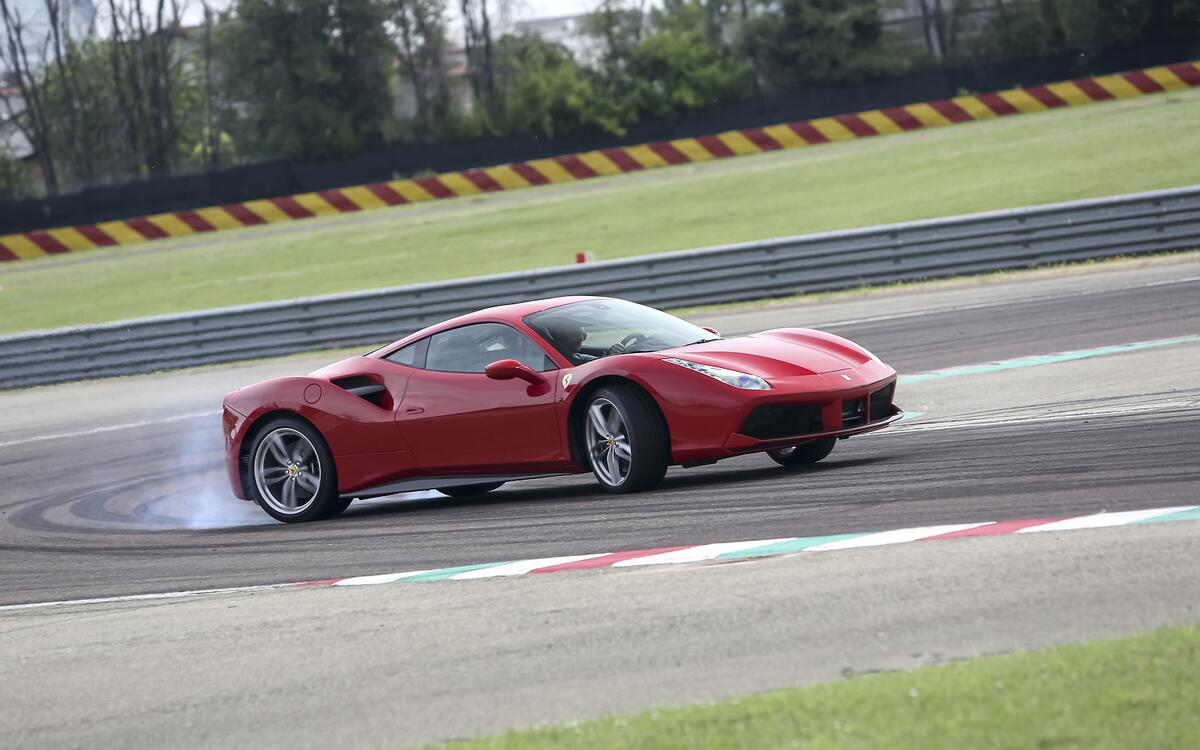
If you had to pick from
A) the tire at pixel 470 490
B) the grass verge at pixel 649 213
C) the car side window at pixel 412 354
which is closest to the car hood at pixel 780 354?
the car side window at pixel 412 354

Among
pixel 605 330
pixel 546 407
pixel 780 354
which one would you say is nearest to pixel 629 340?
pixel 605 330

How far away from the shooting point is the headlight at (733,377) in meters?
8.27

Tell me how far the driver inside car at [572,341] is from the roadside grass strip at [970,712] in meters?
4.59

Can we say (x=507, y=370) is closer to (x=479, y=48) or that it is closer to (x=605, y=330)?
(x=605, y=330)

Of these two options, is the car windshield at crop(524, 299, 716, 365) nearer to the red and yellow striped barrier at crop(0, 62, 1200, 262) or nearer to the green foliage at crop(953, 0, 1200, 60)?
the red and yellow striped barrier at crop(0, 62, 1200, 262)

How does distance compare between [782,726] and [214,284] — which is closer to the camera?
[782,726]

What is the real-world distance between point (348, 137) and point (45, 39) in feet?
49.0

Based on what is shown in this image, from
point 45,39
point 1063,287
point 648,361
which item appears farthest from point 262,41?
point 648,361

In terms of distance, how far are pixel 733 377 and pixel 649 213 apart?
2337 centimetres

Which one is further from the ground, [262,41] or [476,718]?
[262,41]

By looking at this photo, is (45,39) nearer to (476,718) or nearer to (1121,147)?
(1121,147)

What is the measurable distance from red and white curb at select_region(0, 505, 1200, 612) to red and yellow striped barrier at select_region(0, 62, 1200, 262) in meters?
29.4

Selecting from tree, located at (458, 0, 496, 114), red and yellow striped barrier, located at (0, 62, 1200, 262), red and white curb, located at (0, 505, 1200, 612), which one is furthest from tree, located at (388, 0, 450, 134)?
red and white curb, located at (0, 505, 1200, 612)

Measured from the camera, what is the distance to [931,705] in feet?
13.4
